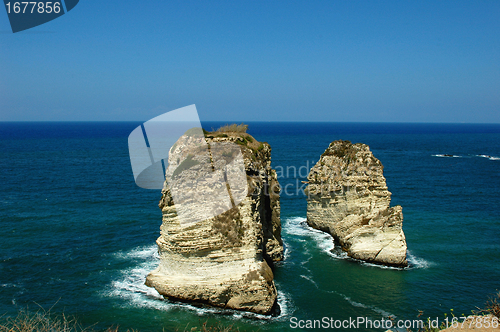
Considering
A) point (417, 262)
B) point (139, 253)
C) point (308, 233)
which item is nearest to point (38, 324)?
point (139, 253)

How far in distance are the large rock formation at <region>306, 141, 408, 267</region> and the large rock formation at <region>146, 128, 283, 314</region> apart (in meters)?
11.8

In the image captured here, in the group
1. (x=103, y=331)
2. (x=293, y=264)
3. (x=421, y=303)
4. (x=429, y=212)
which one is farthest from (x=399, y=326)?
(x=429, y=212)

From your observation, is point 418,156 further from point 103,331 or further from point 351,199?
point 103,331

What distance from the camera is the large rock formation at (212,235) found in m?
22.1

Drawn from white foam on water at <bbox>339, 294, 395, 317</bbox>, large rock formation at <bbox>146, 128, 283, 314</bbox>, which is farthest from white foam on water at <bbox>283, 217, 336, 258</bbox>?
large rock formation at <bbox>146, 128, 283, 314</bbox>

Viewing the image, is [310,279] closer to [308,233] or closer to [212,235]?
[212,235]

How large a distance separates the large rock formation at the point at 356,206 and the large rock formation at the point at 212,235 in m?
11.8

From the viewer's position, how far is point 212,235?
72.9 ft

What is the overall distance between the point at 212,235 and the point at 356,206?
52.8 feet

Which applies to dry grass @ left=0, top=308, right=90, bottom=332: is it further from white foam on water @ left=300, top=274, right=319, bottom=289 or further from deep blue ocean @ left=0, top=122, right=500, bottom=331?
white foam on water @ left=300, top=274, right=319, bottom=289

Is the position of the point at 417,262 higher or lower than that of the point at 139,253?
lower

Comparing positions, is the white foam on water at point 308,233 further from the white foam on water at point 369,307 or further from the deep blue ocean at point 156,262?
the white foam on water at point 369,307

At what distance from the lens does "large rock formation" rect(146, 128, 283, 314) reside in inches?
870

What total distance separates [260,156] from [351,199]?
10.8 metres
